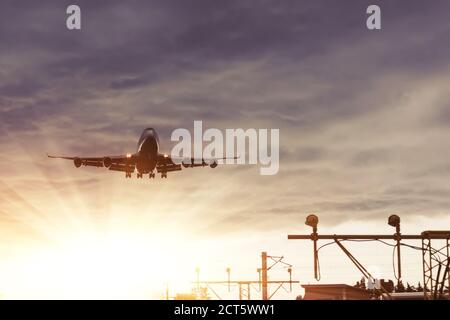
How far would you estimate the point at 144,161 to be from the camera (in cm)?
7794

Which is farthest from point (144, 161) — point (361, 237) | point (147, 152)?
point (361, 237)

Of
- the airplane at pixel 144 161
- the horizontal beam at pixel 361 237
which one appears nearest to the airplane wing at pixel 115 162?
the airplane at pixel 144 161

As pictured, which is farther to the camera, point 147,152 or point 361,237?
point 147,152

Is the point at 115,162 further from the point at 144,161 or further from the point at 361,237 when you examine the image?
the point at 361,237

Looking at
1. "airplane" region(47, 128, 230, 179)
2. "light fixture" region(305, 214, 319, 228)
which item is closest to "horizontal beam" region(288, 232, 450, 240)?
"light fixture" region(305, 214, 319, 228)

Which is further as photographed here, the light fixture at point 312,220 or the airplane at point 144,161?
the airplane at point 144,161

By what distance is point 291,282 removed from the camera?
78938 millimetres

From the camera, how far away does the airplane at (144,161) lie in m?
77.0

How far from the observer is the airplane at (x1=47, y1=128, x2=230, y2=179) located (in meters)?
77.0

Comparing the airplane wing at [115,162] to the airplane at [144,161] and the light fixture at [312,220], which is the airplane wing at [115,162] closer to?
the airplane at [144,161]
